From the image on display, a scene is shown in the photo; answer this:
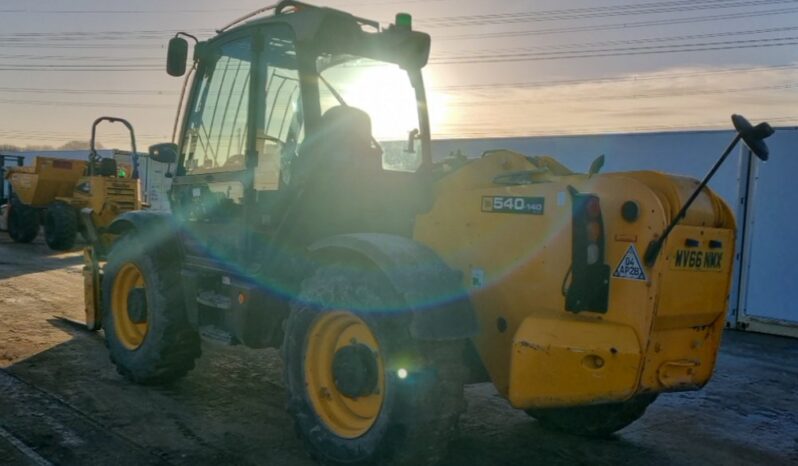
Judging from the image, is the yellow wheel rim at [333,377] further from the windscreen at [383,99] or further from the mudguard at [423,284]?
the windscreen at [383,99]

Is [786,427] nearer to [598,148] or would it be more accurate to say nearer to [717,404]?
[717,404]

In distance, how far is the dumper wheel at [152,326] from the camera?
551 centimetres

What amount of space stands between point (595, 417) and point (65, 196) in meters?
16.5

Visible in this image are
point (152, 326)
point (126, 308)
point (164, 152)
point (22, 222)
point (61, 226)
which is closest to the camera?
point (152, 326)

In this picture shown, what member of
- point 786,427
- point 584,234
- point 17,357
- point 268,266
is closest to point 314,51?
point 268,266

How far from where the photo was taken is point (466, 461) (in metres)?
4.25

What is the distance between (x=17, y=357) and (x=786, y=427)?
21.2 ft

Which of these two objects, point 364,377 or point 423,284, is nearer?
point 423,284

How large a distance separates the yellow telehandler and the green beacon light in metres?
9.82

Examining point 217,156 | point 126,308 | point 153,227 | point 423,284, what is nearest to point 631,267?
point 423,284

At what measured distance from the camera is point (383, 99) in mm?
4980

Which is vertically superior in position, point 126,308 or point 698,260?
point 698,260

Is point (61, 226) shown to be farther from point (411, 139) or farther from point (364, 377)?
point (364, 377)

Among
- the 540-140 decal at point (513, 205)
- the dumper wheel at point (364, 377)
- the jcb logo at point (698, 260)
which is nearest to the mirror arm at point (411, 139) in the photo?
the 540-140 decal at point (513, 205)
